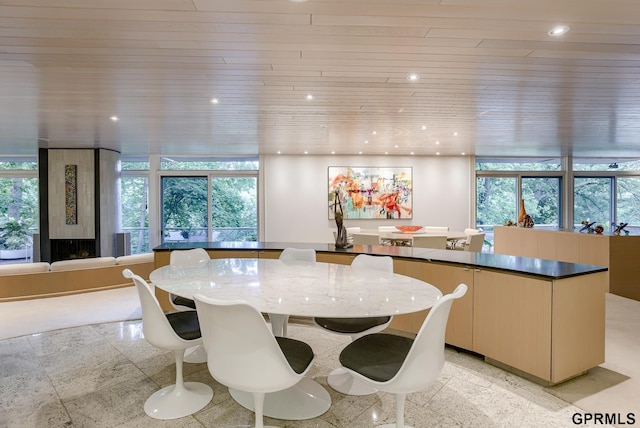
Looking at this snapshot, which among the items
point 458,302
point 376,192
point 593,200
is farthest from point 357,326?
point 593,200

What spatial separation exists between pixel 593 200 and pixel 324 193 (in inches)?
264

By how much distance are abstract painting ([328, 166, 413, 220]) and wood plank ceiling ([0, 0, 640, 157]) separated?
92.3 inches

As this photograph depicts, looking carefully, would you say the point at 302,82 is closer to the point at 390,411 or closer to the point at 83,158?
Answer: the point at 390,411

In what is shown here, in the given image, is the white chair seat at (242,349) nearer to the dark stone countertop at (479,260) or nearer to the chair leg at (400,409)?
the chair leg at (400,409)

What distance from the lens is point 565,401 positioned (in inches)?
81.5

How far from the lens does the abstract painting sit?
7.58m

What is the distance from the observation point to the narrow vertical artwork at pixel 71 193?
6359 mm

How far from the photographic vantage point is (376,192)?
25.0 ft

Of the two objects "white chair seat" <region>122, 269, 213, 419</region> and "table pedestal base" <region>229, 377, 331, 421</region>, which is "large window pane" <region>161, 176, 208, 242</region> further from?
"table pedestal base" <region>229, 377, 331, 421</region>

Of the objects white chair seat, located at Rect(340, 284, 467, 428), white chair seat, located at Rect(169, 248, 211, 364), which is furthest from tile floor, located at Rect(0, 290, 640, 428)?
white chair seat, located at Rect(340, 284, 467, 428)

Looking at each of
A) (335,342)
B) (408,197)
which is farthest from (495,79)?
(408,197)

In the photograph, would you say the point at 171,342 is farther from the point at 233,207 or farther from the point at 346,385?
the point at 233,207

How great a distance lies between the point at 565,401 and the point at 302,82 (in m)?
3.14

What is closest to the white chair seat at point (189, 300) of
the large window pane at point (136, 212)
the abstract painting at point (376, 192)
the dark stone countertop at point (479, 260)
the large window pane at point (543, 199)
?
the dark stone countertop at point (479, 260)
